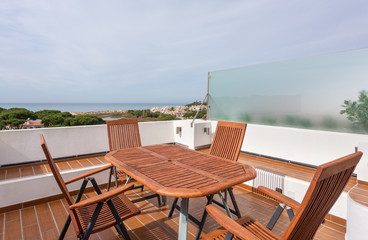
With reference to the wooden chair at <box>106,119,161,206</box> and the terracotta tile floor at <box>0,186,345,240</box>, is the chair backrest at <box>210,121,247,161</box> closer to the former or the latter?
the terracotta tile floor at <box>0,186,345,240</box>

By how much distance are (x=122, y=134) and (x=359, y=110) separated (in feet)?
11.8

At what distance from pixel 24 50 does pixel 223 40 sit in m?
17.5

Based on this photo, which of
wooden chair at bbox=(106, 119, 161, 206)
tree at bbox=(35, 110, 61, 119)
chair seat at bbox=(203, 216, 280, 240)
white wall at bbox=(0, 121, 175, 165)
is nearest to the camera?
chair seat at bbox=(203, 216, 280, 240)

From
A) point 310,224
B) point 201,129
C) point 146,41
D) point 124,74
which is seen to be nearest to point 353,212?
point 310,224

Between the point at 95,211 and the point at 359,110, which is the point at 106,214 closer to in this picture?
the point at 95,211

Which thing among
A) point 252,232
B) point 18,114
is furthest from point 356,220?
point 18,114

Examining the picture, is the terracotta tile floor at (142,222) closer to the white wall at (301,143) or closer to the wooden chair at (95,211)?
the wooden chair at (95,211)

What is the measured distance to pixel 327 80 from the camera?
3508 mm

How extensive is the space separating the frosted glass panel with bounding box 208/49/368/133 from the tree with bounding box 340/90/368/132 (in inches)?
2.1

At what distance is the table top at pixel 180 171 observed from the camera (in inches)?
53.7

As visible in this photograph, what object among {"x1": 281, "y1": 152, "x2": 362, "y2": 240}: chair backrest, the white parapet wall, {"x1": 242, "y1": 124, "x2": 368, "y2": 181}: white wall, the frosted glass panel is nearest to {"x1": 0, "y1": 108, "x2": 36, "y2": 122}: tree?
the frosted glass panel

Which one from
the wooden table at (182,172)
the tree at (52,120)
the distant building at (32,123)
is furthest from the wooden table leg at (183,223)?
the tree at (52,120)

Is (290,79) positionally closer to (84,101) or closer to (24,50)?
(24,50)

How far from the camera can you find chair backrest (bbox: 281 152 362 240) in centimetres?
89
